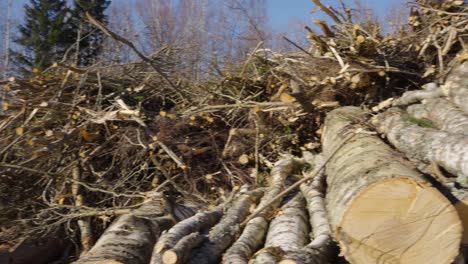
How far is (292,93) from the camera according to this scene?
5.36 metres

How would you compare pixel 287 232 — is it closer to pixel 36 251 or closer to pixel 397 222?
pixel 397 222

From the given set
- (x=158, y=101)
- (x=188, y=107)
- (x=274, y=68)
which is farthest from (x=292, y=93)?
(x=158, y=101)

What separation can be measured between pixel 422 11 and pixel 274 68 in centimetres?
189

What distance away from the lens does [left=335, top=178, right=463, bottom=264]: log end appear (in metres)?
2.94

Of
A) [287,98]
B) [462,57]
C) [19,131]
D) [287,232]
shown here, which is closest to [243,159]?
[287,98]

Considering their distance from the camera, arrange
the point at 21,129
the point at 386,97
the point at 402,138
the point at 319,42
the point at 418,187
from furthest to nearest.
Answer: the point at 319,42
the point at 386,97
the point at 21,129
the point at 402,138
the point at 418,187

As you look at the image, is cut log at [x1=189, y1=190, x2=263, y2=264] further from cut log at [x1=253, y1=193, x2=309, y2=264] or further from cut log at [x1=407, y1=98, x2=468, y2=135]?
cut log at [x1=407, y1=98, x2=468, y2=135]

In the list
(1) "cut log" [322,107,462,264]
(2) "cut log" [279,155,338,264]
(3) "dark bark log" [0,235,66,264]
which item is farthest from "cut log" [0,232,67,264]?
(1) "cut log" [322,107,462,264]

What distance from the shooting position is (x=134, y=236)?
387 cm

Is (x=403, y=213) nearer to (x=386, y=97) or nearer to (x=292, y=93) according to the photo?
(x=292, y=93)

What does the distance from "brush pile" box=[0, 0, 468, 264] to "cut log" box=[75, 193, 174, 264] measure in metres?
0.02

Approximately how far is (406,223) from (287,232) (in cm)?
98

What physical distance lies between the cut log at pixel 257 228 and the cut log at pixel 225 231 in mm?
100

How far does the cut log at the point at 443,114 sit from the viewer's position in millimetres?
4241
